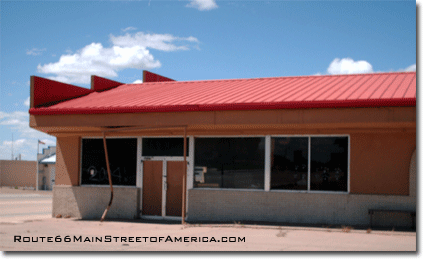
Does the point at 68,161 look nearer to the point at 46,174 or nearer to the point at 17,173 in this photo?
the point at 46,174

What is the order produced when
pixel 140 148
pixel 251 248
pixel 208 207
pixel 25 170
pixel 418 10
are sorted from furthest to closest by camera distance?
1. pixel 25 170
2. pixel 140 148
3. pixel 208 207
4. pixel 251 248
5. pixel 418 10

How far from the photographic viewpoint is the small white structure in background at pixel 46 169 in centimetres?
4116

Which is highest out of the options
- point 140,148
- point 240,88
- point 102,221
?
point 240,88

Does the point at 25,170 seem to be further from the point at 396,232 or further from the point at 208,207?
the point at 396,232

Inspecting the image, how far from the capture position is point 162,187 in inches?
617

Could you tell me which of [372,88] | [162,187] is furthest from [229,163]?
[372,88]

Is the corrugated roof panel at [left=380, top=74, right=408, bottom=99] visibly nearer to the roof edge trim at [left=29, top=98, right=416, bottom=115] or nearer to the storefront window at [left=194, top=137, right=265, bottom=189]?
the roof edge trim at [left=29, top=98, right=416, bottom=115]

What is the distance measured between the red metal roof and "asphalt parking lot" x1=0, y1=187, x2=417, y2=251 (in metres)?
3.11

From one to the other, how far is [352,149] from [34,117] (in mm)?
9276

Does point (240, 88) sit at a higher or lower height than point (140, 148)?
higher

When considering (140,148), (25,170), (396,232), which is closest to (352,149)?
(396,232)

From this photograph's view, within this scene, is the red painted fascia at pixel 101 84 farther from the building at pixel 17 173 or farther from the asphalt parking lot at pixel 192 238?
the building at pixel 17 173

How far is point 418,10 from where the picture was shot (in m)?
8.70

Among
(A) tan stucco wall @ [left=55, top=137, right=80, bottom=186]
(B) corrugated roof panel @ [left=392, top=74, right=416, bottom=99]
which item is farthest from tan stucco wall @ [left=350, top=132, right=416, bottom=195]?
(A) tan stucco wall @ [left=55, top=137, right=80, bottom=186]
